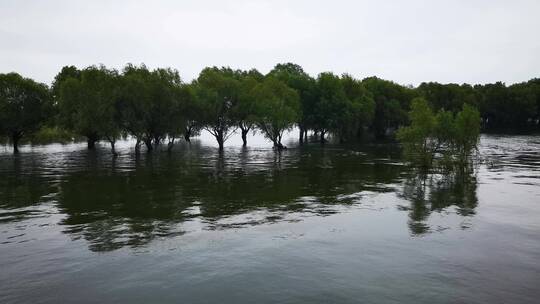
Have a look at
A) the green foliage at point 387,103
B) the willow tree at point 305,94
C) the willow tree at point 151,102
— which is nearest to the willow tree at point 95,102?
the willow tree at point 151,102

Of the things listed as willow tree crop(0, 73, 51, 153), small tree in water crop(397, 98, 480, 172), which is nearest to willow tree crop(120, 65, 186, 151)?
willow tree crop(0, 73, 51, 153)

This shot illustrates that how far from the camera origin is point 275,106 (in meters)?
87.0

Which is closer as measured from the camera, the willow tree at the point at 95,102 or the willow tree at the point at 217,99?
the willow tree at the point at 95,102

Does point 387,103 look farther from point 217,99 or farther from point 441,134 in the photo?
point 441,134

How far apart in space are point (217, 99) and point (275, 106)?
40.4ft

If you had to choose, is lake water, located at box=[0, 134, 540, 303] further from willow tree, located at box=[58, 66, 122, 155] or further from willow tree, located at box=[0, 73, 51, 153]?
willow tree, located at box=[0, 73, 51, 153]

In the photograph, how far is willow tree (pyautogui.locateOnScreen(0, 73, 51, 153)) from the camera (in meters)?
80.3

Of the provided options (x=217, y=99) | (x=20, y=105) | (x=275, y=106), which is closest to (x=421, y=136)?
(x=275, y=106)

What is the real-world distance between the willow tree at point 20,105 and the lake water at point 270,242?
1922 inches

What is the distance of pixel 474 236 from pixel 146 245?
660 inches

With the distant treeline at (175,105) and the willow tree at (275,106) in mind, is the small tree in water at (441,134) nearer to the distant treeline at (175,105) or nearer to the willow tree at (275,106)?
the distant treeline at (175,105)

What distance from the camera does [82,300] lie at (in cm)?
1405

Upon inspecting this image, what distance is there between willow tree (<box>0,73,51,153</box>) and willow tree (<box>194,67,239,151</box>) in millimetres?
32185

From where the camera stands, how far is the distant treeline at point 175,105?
239ft
